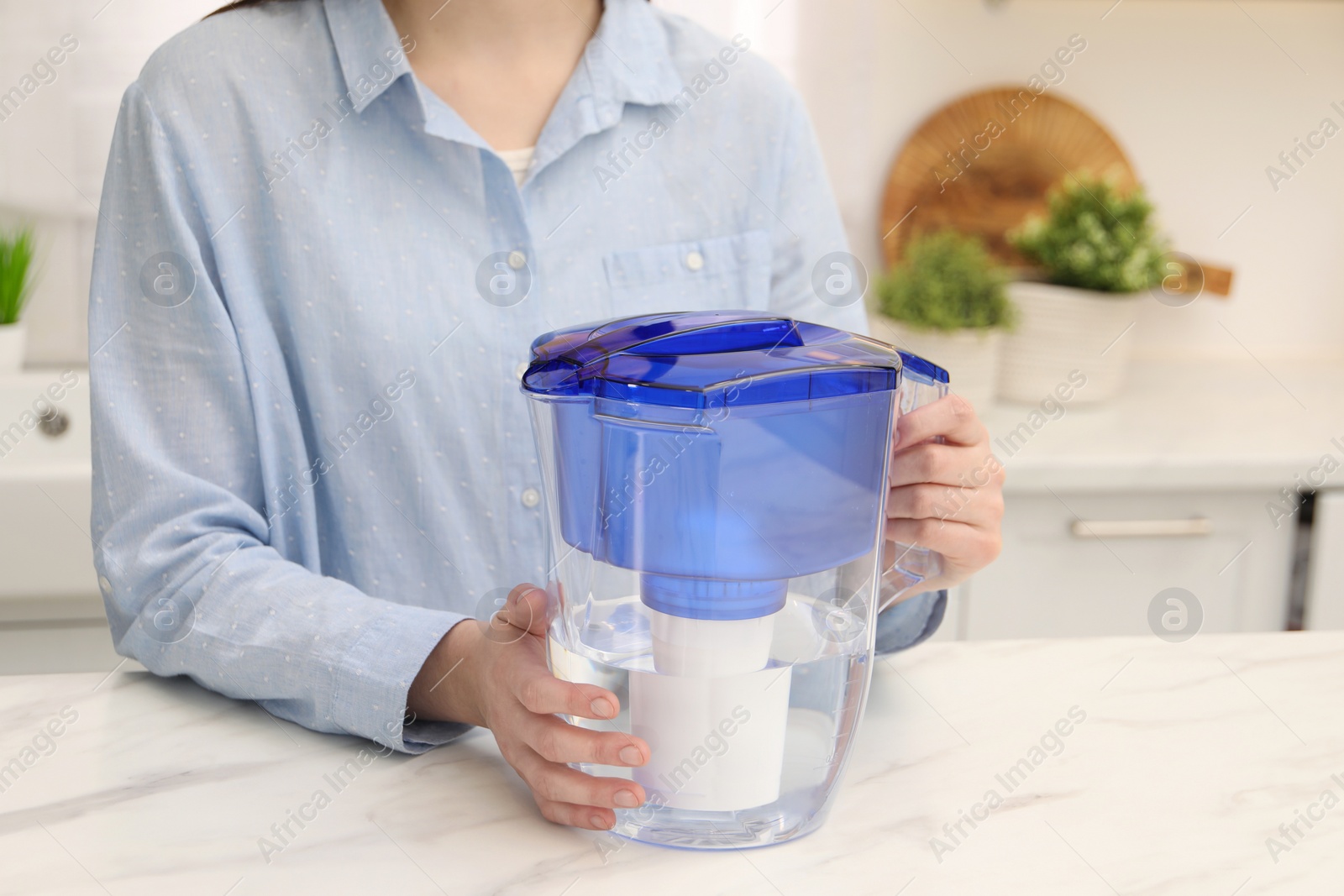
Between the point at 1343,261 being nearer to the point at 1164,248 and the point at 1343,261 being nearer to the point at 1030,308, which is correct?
the point at 1164,248

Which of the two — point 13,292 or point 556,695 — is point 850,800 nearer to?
point 556,695

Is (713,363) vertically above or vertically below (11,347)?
above

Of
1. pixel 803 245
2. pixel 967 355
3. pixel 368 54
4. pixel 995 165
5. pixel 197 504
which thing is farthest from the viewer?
pixel 995 165

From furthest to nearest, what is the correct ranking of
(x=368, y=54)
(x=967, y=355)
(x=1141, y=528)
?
1. (x=967, y=355)
2. (x=1141, y=528)
3. (x=368, y=54)

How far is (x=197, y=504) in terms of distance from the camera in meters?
0.65

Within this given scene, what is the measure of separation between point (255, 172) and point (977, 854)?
61 cm

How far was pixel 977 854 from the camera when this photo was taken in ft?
1.50

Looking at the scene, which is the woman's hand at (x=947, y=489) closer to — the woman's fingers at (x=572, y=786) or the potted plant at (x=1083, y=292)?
the woman's fingers at (x=572, y=786)

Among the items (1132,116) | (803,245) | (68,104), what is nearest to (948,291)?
(1132,116)

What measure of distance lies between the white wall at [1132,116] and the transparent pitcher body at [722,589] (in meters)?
1.36

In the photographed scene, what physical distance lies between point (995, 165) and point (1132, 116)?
0.81 feet

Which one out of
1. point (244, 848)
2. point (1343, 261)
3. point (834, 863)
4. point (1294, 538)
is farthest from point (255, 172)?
point (1343, 261)

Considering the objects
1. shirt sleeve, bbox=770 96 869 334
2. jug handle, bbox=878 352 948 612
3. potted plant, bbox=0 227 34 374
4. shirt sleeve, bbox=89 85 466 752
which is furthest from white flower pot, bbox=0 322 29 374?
jug handle, bbox=878 352 948 612

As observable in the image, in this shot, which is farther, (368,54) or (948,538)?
(368,54)
